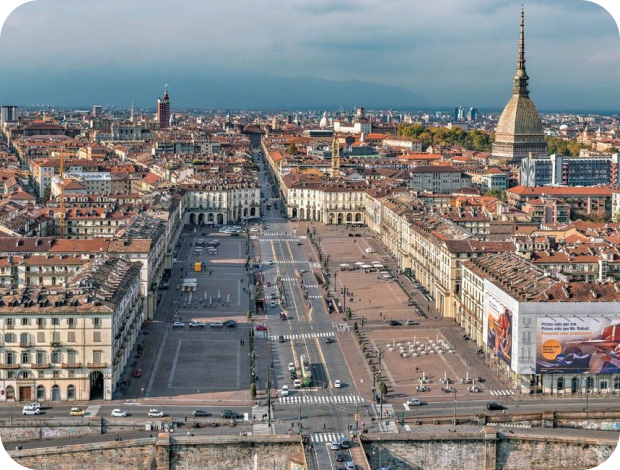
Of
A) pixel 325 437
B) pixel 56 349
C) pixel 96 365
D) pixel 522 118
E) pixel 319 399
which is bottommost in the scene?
pixel 325 437

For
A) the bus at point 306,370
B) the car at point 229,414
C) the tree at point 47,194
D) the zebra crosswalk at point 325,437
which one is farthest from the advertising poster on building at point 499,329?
the tree at point 47,194

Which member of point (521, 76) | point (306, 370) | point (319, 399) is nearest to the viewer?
point (319, 399)

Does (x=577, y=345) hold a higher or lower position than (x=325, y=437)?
higher

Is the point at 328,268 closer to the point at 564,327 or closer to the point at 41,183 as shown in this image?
the point at 564,327

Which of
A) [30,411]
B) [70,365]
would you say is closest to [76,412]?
[30,411]

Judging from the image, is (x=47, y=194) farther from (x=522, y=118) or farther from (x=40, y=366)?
(x=40, y=366)

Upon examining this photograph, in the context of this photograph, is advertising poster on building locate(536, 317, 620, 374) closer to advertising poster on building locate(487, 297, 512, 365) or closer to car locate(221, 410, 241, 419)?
advertising poster on building locate(487, 297, 512, 365)
